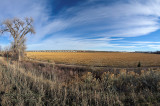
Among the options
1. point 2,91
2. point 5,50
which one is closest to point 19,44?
point 5,50

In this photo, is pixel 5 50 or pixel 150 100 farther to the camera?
pixel 5 50

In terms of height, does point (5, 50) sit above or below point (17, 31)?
below

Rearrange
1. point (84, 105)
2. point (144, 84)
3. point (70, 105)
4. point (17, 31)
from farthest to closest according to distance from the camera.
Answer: point (17, 31) < point (144, 84) < point (70, 105) < point (84, 105)

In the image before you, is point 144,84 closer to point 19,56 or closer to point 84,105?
point 84,105

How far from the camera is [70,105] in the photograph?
370 cm

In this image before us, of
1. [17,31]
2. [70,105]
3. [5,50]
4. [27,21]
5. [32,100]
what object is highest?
[27,21]

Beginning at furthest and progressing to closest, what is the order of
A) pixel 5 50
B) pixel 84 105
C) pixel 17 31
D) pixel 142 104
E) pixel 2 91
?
pixel 5 50 → pixel 17 31 → pixel 2 91 → pixel 142 104 → pixel 84 105

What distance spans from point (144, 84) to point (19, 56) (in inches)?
958

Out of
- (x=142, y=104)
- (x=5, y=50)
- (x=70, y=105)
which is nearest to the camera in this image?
(x=142, y=104)

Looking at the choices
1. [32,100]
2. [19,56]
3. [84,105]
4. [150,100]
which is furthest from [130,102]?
[19,56]

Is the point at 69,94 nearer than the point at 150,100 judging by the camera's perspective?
No

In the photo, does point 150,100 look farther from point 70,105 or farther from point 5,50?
point 5,50

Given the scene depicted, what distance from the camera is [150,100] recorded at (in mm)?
3578

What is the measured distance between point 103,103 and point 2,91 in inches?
185
